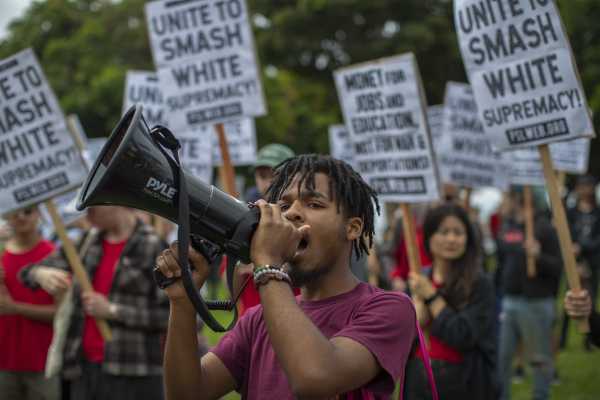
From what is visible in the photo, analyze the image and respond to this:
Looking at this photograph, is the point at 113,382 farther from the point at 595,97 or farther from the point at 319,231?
the point at 595,97

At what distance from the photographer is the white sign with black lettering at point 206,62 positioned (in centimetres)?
583

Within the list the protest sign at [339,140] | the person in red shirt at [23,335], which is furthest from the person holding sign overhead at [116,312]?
the protest sign at [339,140]

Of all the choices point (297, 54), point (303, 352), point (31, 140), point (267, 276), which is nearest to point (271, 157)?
point (31, 140)

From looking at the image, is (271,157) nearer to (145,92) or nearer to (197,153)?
(197,153)

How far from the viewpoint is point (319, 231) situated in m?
2.36

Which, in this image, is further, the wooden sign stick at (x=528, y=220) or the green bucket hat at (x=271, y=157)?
the wooden sign stick at (x=528, y=220)

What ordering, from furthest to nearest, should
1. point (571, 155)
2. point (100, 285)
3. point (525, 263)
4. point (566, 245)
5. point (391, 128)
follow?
point (571, 155), point (525, 263), point (391, 128), point (100, 285), point (566, 245)

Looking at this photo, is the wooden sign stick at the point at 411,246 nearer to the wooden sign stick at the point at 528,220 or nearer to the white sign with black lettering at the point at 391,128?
the white sign with black lettering at the point at 391,128

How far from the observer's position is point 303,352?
2.06 m

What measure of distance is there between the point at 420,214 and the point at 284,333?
18.1 ft

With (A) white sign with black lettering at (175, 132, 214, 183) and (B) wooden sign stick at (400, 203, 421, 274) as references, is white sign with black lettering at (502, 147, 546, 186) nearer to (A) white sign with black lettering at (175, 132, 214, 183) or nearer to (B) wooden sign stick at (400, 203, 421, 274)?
(A) white sign with black lettering at (175, 132, 214, 183)

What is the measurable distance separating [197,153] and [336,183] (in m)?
4.97

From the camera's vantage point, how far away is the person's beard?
2.34m

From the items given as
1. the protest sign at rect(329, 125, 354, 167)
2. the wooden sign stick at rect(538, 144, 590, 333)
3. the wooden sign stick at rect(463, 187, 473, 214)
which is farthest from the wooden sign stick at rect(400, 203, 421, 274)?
the protest sign at rect(329, 125, 354, 167)
